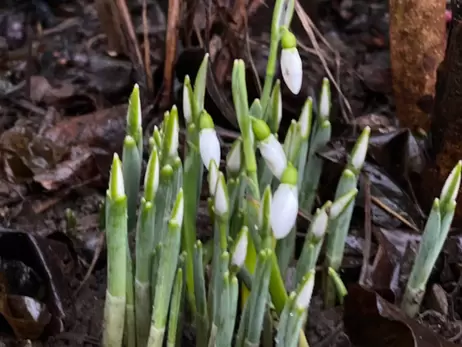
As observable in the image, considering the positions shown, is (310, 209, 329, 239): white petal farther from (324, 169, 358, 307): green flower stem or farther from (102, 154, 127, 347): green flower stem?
(102, 154, 127, 347): green flower stem

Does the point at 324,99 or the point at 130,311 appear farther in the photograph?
the point at 324,99

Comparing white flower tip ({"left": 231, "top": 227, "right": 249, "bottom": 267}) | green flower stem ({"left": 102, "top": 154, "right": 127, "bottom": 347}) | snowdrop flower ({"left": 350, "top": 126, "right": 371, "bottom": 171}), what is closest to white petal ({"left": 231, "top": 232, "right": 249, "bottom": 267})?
white flower tip ({"left": 231, "top": 227, "right": 249, "bottom": 267})

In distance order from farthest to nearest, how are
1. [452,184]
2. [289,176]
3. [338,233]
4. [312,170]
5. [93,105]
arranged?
[93,105] < [312,170] < [338,233] < [452,184] < [289,176]

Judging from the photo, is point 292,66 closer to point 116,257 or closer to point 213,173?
point 213,173

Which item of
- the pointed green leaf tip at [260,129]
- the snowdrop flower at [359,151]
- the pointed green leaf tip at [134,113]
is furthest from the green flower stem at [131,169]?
the snowdrop flower at [359,151]

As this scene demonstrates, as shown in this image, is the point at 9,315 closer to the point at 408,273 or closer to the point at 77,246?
the point at 77,246

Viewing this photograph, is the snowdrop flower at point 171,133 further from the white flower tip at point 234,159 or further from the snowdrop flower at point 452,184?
the snowdrop flower at point 452,184

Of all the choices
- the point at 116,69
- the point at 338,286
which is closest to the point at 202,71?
the point at 338,286

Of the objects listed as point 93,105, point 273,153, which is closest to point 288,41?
point 273,153
